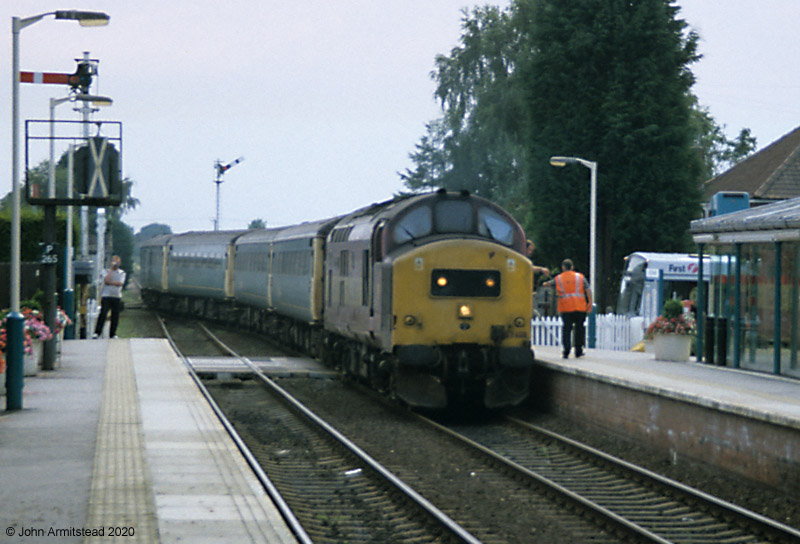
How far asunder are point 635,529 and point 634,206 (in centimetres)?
3784

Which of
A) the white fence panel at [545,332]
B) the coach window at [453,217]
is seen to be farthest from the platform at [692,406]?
the white fence panel at [545,332]

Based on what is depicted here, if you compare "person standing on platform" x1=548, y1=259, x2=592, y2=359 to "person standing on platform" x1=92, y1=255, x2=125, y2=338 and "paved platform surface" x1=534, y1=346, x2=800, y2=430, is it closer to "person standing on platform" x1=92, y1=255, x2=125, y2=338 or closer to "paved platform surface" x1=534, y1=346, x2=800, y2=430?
"paved platform surface" x1=534, y1=346, x2=800, y2=430

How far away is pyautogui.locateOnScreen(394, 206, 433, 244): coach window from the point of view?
1720cm

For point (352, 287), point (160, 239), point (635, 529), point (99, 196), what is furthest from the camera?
point (160, 239)

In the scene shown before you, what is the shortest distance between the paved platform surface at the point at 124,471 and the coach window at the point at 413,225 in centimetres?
370

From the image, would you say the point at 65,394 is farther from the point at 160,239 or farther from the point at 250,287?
the point at 160,239

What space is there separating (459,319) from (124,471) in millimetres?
7082

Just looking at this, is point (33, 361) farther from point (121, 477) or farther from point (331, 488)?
point (121, 477)

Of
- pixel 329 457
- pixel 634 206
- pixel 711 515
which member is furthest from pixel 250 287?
pixel 711 515

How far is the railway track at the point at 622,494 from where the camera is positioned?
972 cm

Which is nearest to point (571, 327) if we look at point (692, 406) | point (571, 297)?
point (571, 297)

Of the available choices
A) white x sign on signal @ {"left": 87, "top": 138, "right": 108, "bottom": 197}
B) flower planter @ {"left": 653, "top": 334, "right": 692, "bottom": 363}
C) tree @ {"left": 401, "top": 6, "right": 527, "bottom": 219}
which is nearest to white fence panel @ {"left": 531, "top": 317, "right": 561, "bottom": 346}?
flower planter @ {"left": 653, "top": 334, "right": 692, "bottom": 363}

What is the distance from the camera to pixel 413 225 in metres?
17.3

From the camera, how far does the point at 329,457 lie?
1363cm
